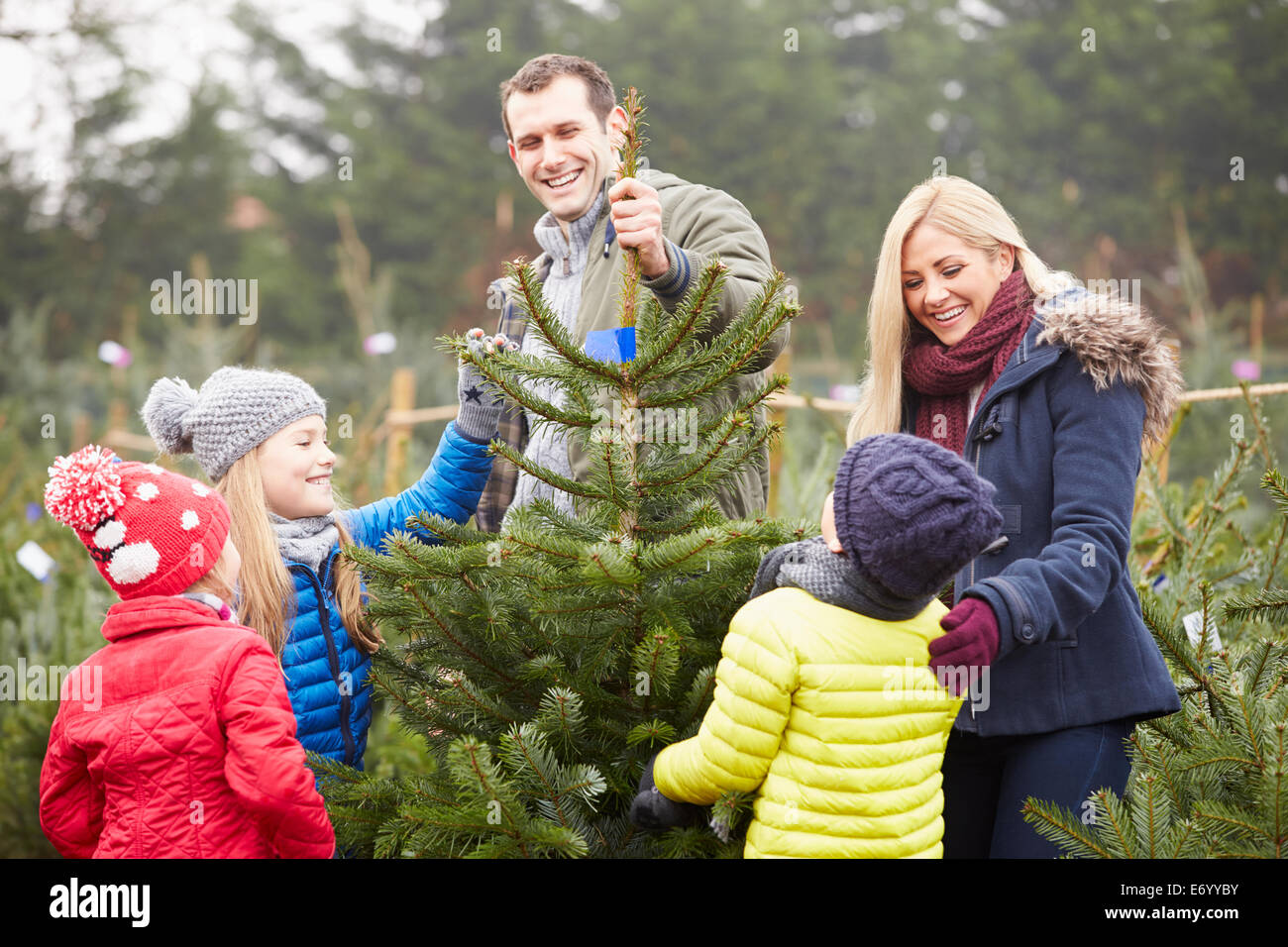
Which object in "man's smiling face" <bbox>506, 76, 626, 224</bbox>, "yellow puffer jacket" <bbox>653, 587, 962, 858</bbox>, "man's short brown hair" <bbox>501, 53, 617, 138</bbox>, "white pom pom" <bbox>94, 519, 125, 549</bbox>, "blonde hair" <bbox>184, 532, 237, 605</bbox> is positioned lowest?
"yellow puffer jacket" <bbox>653, 587, 962, 858</bbox>

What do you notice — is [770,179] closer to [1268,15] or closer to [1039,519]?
[1268,15]

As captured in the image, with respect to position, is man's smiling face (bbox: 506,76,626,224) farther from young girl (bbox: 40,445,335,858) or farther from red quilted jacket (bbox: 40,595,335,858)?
red quilted jacket (bbox: 40,595,335,858)

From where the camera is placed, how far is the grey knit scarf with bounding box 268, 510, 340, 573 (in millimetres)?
2848

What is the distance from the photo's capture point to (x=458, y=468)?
315cm

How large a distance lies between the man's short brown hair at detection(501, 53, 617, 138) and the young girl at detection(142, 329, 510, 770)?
857mm

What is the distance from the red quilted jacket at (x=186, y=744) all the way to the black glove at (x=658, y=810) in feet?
2.09

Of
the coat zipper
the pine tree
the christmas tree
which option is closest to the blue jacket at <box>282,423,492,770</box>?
the coat zipper

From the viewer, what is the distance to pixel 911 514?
199 cm

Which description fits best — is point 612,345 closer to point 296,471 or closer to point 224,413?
point 296,471

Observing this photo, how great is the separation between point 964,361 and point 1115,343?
32cm

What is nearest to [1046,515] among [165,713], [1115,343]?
[1115,343]

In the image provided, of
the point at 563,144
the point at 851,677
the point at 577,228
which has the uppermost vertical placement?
the point at 563,144

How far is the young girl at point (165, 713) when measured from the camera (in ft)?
7.47
